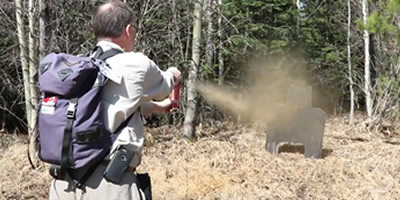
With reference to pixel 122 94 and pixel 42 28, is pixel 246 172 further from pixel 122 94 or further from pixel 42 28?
pixel 122 94

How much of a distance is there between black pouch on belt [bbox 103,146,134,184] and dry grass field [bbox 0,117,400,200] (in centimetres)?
370

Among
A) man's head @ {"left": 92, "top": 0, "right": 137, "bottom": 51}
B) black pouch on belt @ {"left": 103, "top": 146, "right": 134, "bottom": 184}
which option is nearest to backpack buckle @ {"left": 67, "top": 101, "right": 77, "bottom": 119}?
black pouch on belt @ {"left": 103, "top": 146, "right": 134, "bottom": 184}

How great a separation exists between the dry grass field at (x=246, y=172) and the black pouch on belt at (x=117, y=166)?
370cm

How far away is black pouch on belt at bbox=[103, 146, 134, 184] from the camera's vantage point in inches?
79.5

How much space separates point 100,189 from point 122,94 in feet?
1.34

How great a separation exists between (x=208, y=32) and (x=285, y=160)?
346cm

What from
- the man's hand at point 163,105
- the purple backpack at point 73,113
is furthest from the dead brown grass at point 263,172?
the purple backpack at point 73,113

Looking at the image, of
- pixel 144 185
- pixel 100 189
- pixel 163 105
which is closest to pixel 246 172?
pixel 163 105

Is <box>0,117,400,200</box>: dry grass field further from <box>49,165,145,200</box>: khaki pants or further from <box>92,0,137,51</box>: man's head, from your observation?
<box>92,0,137,51</box>: man's head

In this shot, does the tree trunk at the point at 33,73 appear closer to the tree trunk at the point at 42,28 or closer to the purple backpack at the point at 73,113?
the tree trunk at the point at 42,28

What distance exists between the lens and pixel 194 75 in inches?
344

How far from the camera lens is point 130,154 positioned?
2055mm

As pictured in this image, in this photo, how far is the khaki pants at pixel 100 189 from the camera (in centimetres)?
205

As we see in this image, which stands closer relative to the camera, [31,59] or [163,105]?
[163,105]
